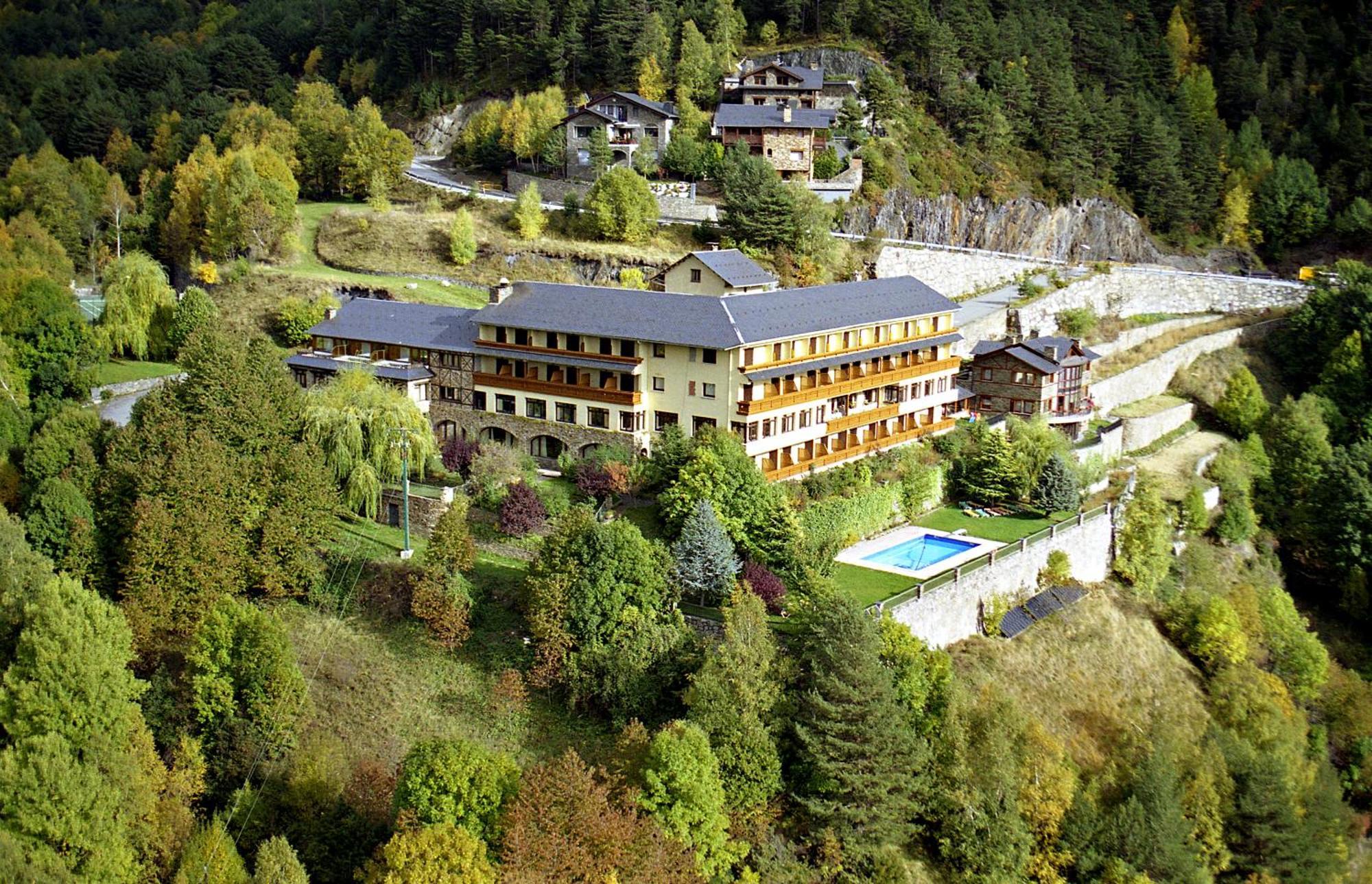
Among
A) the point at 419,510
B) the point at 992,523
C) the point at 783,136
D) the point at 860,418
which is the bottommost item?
the point at 992,523

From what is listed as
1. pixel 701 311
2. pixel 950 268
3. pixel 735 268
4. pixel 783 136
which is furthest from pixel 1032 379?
pixel 783 136

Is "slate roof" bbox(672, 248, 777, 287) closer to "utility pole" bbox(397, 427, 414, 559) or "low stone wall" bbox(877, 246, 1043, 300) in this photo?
"low stone wall" bbox(877, 246, 1043, 300)

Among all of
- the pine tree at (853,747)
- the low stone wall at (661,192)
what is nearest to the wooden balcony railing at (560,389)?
the pine tree at (853,747)

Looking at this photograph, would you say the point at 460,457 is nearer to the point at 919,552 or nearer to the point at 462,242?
the point at 919,552

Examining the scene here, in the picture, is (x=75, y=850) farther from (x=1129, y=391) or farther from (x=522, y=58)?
(x=522, y=58)

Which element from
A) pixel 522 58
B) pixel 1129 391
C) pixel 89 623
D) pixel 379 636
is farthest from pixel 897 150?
pixel 89 623

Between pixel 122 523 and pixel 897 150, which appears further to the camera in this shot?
pixel 897 150
